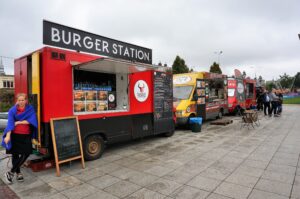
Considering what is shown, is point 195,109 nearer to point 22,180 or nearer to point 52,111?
point 52,111

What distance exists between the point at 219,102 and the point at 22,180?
10721 mm

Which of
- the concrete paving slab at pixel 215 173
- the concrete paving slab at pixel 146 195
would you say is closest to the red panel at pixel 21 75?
the concrete paving slab at pixel 146 195

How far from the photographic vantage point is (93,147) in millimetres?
5191

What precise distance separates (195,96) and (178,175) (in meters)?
5.95

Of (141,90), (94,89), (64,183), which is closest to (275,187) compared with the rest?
(64,183)

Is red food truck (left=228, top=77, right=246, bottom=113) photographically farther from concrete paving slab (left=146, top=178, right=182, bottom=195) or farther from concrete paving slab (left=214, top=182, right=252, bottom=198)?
concrete paving slab (left=146, top=178, right=182, bottom=195)

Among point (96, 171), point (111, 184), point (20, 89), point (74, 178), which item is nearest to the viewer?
point (111, 184)

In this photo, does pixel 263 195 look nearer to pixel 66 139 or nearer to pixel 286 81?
pixel 66 139

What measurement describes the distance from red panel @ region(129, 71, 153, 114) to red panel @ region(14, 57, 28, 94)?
2773 millimetres

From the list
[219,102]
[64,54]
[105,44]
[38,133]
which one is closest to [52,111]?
[38,133]

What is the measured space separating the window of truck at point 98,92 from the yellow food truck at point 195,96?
358 centimetres

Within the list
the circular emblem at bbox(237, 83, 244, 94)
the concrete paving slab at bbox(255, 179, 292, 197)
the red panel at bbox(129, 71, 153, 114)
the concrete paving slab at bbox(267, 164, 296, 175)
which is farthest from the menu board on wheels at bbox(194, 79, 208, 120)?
the concrete paving slab at bbox(255, 179, 292, 197)

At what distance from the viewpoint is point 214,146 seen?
20.2 ft

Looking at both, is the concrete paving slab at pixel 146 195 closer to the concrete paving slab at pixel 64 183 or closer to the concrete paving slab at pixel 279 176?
the concrete paving slab at pixel 64 183
